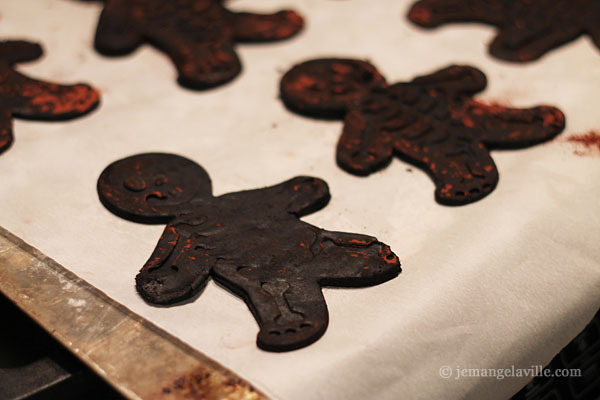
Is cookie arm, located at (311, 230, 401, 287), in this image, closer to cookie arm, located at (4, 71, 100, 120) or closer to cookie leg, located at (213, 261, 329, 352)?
cookie leg, located at (213, 261, 329, 352)

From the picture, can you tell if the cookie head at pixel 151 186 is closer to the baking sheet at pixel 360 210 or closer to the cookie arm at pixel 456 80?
the baking sheet at pixel 360 210

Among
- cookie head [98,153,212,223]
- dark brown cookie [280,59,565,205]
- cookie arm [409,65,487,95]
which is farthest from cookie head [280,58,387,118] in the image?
cookie head [98,153,212,223]

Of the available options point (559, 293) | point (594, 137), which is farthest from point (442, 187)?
point (594, 137)

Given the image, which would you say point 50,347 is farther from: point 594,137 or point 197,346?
point 594,137

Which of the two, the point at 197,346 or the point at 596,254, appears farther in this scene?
the point at 596,254

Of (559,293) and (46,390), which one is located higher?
(559,293)

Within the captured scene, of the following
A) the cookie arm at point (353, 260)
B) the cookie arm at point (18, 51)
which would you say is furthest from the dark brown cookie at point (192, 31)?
the cookie arm at point (353, 260)

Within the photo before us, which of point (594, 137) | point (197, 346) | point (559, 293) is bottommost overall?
point (197, 346)
